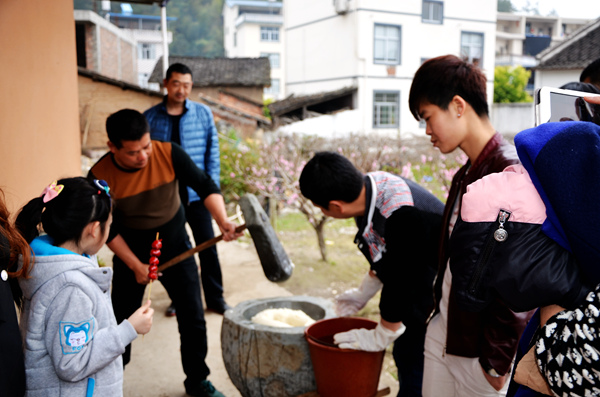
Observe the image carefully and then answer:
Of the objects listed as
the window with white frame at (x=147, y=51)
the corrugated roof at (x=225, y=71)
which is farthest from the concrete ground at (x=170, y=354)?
the window with white frame at (x=147, y=51)

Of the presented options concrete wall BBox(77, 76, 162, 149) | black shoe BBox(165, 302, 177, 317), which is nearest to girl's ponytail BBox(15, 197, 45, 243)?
black shoe BBox(165, 302, 177, 317)

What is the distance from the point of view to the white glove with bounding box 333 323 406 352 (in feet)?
7.87

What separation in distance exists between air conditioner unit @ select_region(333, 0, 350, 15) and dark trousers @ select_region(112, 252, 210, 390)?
18.7m

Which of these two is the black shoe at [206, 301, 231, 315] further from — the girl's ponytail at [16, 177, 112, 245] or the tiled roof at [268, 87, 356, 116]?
the tiled roof at [268, 87, 356, 116]

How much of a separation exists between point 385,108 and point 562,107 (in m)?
20.5

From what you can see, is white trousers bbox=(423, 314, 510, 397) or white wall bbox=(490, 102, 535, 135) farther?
white wall bbox=(490, 102, 535, 135)

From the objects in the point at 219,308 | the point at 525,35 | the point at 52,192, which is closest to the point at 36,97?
the point at 52,192

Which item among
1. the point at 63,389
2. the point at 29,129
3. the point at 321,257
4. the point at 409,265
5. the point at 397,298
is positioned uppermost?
the point at 29,129

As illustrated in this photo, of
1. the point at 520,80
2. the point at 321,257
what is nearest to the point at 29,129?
the point at 321,257

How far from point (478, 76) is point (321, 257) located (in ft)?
17.8

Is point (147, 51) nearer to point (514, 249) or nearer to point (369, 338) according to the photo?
point (369, 338)

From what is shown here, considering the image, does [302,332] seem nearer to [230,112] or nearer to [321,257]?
[321,257]

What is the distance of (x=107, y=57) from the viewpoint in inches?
810

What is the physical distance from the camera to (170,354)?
4.03 metres
